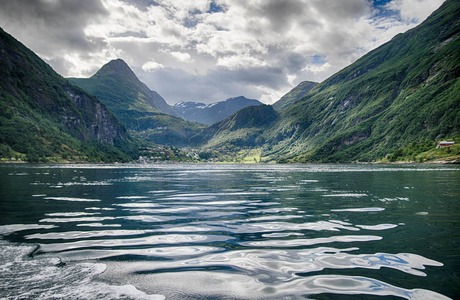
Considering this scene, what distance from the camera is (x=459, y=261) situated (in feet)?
28.8

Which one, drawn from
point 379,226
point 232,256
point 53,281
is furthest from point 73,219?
point 379,226

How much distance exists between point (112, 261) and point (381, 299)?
844 cm

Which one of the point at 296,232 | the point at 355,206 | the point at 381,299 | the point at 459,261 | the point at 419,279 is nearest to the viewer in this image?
the point at 381,299

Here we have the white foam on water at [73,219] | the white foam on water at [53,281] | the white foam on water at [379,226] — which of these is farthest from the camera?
the white foam on water at [73,219]

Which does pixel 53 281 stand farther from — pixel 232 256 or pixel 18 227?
pixel 18 227

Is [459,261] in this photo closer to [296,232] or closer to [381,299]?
[381,299]

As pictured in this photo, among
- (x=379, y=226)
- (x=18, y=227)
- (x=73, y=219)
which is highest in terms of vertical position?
(x=379, y=226)

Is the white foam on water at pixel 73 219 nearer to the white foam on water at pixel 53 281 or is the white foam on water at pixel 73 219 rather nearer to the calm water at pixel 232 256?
the calm water at pixel 232 256

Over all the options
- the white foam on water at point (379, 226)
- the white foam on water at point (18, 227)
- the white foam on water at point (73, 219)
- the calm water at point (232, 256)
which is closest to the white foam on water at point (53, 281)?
the calm water at point (232, 256)

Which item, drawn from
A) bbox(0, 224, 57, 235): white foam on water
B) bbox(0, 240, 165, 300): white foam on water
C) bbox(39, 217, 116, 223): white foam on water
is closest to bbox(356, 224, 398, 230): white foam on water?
bbox(0, 240, 165, 300): white foam on water

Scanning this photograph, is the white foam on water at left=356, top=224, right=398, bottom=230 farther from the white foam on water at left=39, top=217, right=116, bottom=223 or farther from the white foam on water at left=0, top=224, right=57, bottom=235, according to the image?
the white foam on water at left=0, top=224, right=57, bottom=235

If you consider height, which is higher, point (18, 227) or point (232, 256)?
point (232, 256)

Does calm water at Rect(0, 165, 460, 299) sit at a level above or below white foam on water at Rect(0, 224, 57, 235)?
above

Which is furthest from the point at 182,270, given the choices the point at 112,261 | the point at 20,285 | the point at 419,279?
the point at 419,279
